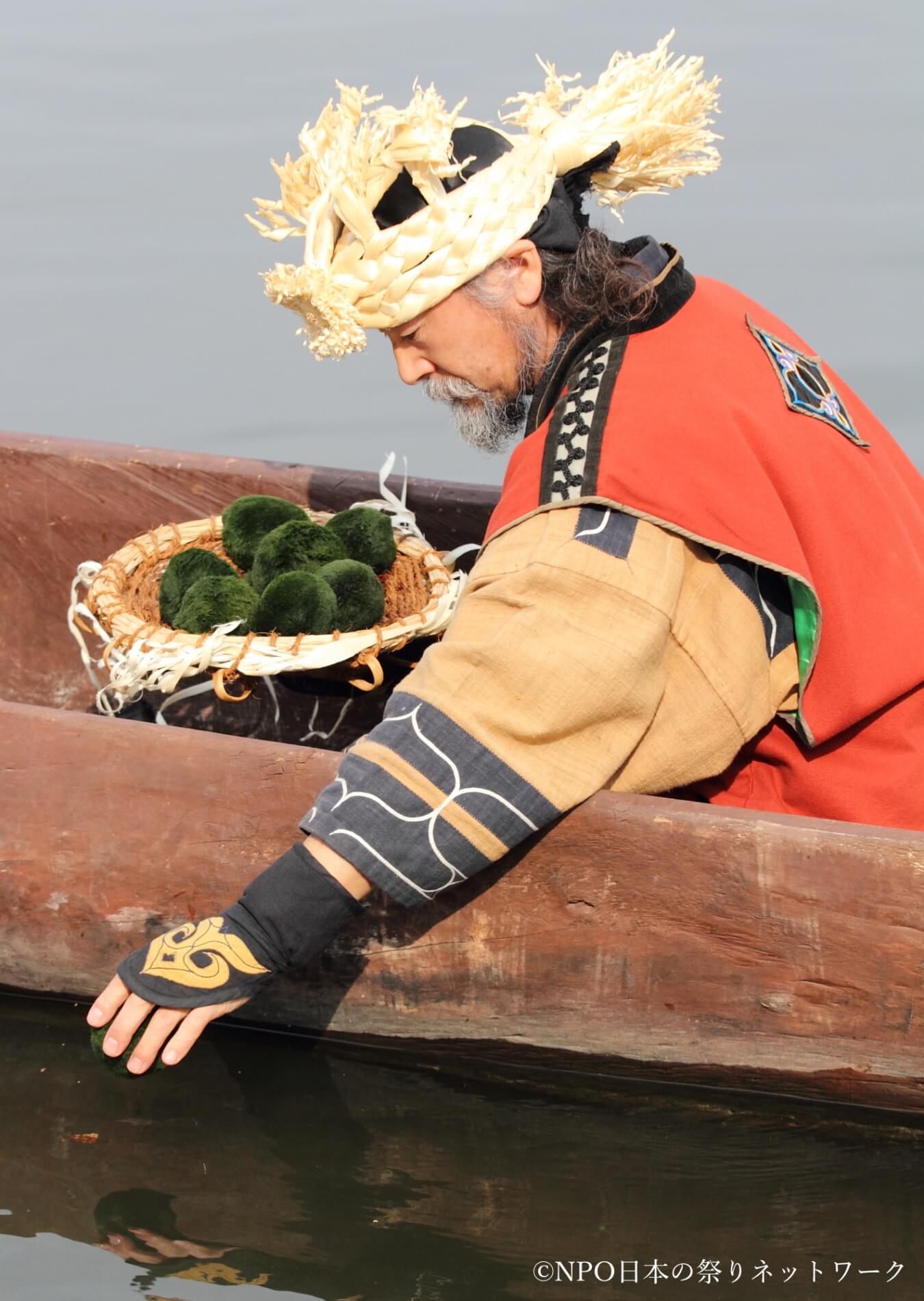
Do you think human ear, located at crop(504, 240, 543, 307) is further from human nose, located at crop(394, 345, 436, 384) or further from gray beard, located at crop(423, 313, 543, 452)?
human nose, located at crop(394, 345, 436, 384)

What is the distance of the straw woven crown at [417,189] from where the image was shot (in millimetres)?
1984

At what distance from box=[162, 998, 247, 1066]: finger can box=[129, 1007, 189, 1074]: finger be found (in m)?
0.01

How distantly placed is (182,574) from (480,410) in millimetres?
664

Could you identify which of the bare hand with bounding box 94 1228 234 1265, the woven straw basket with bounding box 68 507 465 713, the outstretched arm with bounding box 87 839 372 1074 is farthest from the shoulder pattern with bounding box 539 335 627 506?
the bare hand with bounding box 94 1228 234 1265

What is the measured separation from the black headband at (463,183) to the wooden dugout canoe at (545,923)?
2.23 ft

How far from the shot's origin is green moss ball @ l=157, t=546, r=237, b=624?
8.43ft

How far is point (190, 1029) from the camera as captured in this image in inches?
66.1

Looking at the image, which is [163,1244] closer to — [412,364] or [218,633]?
[218,633]

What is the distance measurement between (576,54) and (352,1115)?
5655 mm

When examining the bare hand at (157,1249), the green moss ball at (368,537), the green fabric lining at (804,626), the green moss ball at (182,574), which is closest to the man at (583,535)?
the green fabric lining at (804,626)

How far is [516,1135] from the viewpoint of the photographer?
204 cm

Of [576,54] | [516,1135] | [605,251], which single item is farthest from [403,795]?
[576,54]

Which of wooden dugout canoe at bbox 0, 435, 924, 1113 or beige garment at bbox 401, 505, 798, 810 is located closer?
beige garment at bbox 401, 505, 798, 810

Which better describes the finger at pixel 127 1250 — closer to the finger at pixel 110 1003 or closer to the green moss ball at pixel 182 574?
the finger at pixel 110 1003
